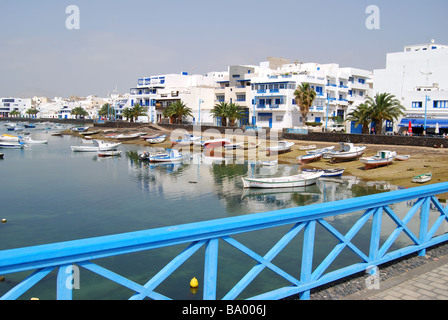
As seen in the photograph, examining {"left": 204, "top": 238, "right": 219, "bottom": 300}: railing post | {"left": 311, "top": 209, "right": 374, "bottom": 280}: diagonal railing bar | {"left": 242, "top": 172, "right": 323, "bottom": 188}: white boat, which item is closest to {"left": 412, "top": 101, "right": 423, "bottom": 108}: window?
{"left": 242, "top": 172, "right": 323, "bottom": 188}: white boat

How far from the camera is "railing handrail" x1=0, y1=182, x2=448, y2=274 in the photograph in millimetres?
3525

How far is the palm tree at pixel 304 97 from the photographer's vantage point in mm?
62062

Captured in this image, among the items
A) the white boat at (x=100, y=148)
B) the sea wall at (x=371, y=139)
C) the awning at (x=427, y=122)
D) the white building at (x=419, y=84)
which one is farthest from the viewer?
the white boat at (x=100, y=148)

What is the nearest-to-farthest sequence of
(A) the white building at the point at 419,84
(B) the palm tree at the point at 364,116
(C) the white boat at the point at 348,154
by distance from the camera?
1. (C) the white boat at the point at 348,154
2. (A) the white building at the point at 419,84
3. (B) the palm tree at the point at 364,116

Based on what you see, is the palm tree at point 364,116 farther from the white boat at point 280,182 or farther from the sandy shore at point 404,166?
the white boat at point 280,182

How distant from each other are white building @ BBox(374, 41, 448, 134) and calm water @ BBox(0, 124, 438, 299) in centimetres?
2169

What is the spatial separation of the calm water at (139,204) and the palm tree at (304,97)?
71.8ft

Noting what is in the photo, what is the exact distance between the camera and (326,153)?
4284 centimetres

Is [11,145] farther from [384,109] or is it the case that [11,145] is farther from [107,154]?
[384,109]

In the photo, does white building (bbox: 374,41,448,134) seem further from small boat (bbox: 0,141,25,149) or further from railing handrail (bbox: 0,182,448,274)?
small boat (bbox: 0,141,25,149)

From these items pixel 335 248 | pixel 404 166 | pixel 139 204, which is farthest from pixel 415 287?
pixel 404 166

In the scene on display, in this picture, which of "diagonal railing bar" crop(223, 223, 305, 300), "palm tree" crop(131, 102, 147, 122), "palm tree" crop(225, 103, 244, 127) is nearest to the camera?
"diagonal railing bar" crop(223, 223, 305, 300)

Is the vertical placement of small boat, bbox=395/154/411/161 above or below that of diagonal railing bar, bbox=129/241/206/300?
below

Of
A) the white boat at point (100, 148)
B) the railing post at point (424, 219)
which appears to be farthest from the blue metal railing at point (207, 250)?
the white boat at point (100, 148)
